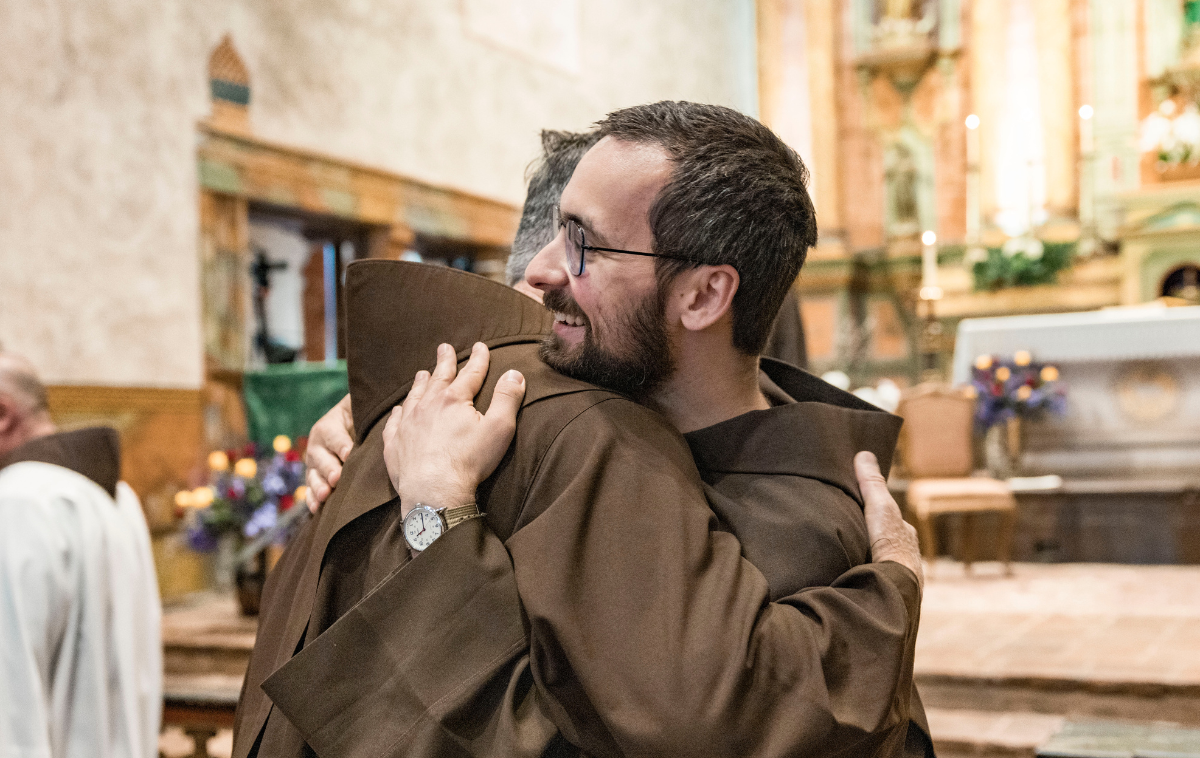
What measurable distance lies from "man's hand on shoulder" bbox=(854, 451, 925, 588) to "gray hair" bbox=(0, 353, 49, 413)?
3.10m

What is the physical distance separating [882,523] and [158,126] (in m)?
6.67

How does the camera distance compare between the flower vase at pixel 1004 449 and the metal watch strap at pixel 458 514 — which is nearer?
the metal watch strap at pixel 458 514

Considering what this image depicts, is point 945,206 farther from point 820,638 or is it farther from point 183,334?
point 820,638

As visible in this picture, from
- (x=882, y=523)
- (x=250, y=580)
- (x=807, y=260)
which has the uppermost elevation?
(x=807, y=260)

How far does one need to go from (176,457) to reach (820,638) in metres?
6.58

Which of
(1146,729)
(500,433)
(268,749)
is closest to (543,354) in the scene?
(500,433)

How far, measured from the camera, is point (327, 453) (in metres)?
1.70

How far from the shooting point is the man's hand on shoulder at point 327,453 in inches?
63.8

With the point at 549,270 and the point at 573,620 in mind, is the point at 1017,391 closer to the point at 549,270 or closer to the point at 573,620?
the point at 549,270

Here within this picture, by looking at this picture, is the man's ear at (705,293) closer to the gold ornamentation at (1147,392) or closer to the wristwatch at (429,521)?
the wristwatch at (429,521)

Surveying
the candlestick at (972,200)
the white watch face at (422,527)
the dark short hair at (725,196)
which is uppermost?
the candlestick at (972,200)

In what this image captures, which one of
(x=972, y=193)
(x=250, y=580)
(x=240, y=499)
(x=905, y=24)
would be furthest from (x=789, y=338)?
(x=905, y=24)

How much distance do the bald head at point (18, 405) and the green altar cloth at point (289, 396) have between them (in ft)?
12.0

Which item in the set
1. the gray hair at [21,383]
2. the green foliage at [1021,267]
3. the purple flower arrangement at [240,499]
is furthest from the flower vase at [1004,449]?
the gray hair at [21,383]
